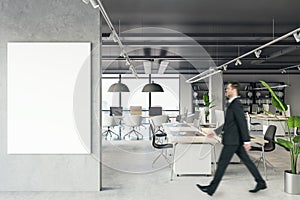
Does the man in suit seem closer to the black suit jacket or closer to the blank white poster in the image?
the black suit jacket

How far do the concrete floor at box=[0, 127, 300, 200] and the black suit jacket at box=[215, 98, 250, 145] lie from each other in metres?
1.29

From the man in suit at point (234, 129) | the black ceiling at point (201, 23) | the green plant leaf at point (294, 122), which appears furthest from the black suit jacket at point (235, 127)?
the black ceiling at point (201, 23)

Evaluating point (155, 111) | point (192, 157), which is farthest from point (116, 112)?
point (192, 157)

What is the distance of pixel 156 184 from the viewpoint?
5.70m

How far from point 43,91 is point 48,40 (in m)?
0.71

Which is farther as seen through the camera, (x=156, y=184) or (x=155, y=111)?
(x=155, y=111)

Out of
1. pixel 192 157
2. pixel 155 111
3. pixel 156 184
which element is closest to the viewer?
pixel 156 184

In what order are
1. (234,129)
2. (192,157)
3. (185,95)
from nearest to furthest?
(234,129), (192,157), (185,95)

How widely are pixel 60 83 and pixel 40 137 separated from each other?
79cm

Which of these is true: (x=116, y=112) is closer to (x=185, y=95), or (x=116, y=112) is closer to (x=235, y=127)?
(x=185, y=95)

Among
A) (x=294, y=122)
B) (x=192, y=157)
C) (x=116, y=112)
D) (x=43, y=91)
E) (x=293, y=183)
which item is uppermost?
(x=43, y=91)

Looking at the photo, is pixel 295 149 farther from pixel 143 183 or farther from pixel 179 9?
pixel 179 9

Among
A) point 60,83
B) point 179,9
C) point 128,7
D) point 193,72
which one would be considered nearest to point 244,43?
point 179,9

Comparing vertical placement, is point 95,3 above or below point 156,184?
above
